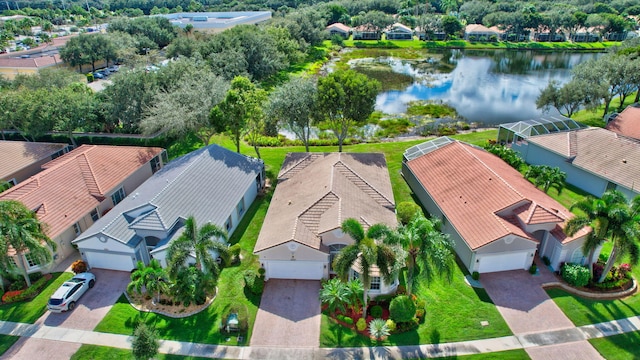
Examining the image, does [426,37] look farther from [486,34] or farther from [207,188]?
[207,188]

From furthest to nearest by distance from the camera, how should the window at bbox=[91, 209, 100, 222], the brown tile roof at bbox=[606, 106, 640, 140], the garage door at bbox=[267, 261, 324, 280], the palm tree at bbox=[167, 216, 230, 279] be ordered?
the brown tile roof at bbox=[606, 106, 640, 140] < the window at bbox=[91, 209, 100, 222] < the garage door at bbox=[267, 261, 324, 280] < the palm tree at bbox=[167, 216, 230, 279]

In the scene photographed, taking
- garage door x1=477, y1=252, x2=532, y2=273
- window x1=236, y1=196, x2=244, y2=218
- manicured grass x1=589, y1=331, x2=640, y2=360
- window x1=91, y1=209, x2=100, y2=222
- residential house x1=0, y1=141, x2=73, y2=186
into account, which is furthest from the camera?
residential house x1=0, y1=141, x2=73, y2=186

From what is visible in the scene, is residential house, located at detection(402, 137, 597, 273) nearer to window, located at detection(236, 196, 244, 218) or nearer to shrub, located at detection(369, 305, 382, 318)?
shrub, located at detection(369, 305, 382, 318)

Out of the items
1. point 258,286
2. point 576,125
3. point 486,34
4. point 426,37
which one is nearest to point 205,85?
point 258,286

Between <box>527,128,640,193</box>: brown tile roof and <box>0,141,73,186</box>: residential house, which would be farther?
<box>0,141,73,186</box>: residential house

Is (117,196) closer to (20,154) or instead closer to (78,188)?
(78,188)

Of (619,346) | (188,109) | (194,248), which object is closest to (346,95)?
(188,109)

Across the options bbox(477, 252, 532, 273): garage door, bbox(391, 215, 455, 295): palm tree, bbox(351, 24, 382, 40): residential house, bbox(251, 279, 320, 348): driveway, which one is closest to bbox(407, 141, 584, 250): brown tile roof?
bbox(477, 252, 532, 273): garage door
